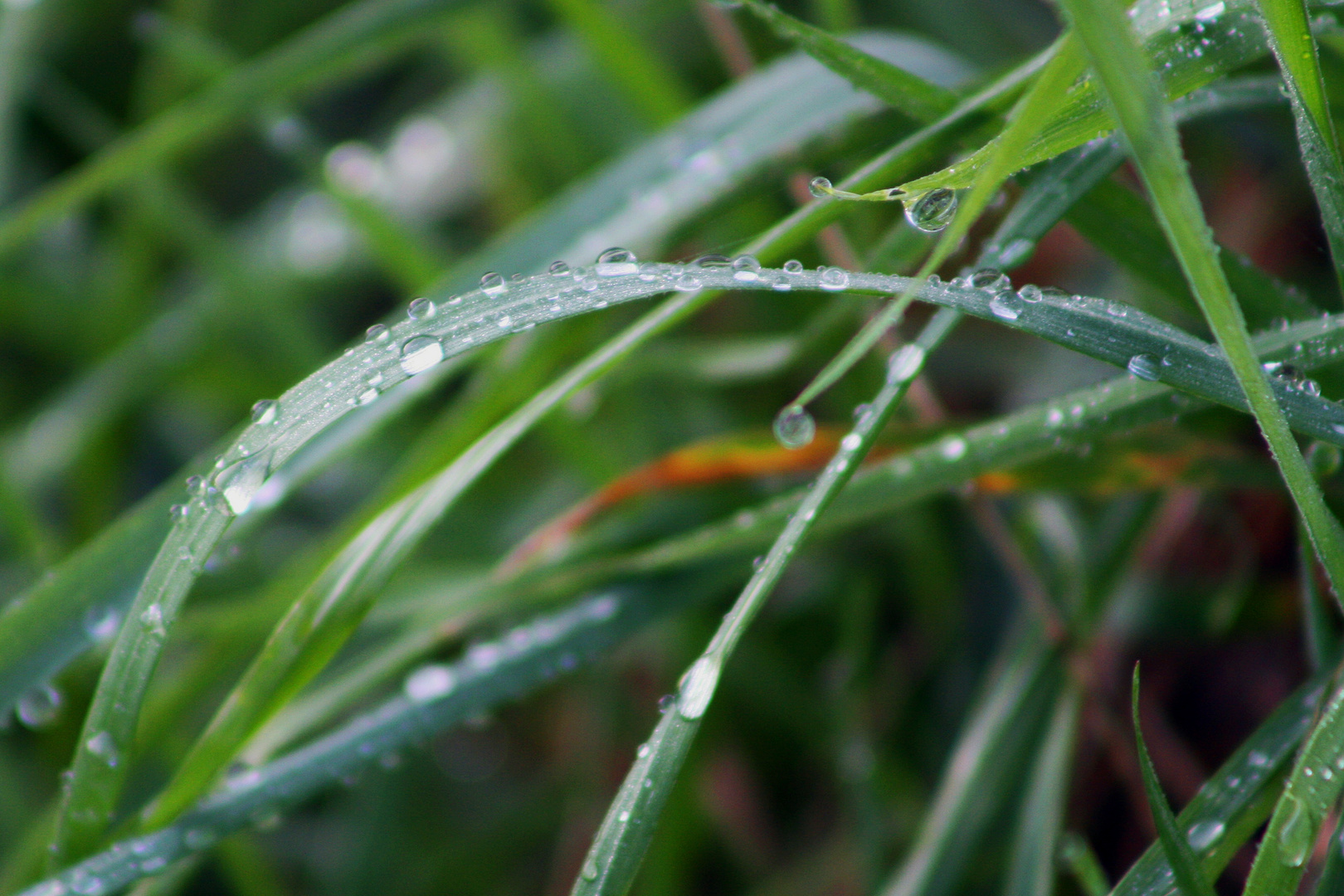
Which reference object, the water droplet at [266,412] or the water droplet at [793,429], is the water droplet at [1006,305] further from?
the water droplet at [266,412]

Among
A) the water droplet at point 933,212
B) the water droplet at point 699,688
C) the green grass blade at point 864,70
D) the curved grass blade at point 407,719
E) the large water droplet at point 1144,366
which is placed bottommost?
the water droplet at point 699,688

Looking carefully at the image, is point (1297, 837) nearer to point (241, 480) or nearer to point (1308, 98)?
point (1308, 98)

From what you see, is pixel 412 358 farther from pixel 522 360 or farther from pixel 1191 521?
pixel 1191 521

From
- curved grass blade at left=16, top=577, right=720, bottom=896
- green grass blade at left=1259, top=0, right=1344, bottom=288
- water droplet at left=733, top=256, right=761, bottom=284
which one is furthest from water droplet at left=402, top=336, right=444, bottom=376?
green grass blade at left=1259, top=0, right=1344, bottom=288

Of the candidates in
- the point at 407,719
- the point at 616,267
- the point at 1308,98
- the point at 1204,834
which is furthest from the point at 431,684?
the point at 1308,98

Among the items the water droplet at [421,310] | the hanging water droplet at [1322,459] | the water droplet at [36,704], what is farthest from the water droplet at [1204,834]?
the water droplet at [36,704]
